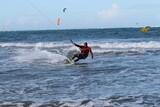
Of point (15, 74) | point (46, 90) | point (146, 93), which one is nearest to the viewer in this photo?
point (146, 93)

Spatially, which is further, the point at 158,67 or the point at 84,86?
the point at 158,67

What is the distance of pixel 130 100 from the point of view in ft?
43.0

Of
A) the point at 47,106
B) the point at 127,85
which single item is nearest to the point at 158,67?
the point at 127,85

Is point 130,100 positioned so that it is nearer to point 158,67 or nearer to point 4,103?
point 4,103

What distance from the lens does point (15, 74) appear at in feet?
65.5

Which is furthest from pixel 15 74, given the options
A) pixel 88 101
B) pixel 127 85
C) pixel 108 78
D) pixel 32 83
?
pixel 88 101

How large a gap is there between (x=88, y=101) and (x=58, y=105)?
3.04ft

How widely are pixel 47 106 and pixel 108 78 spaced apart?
222 inches

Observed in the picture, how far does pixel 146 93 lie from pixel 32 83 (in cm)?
469

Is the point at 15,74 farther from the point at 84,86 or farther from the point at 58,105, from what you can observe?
the point at 58,105

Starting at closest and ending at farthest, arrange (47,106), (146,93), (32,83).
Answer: (47,106) → (146,93) → (32,83)

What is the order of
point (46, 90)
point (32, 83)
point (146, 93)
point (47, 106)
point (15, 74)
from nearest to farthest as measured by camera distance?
point (47, 106) < point (146, 93) < point (46, 90) < point (32, 83) < point (15, 74)

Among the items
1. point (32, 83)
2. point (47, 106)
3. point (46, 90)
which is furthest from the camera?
point (32, 83)

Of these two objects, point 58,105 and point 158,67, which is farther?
point 158,67
